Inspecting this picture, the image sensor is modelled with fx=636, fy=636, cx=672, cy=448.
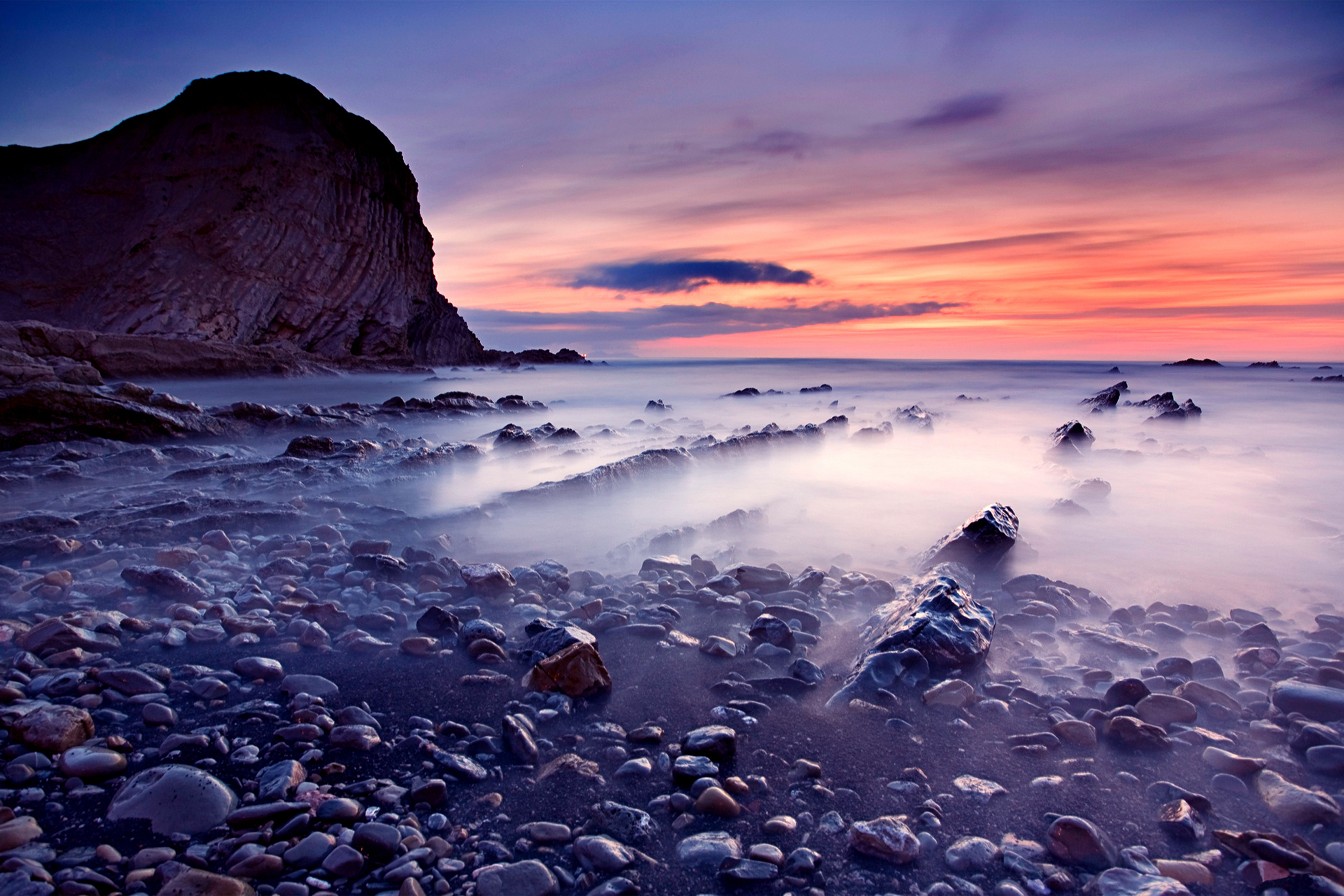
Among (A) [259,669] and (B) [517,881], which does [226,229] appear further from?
(B) [517,881]

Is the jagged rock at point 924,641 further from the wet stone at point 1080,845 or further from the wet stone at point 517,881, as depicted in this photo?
the wet stone at point 517,881

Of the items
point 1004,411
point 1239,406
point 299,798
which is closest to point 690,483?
point 299,798

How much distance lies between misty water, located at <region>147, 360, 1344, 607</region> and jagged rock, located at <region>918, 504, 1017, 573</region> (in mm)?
213

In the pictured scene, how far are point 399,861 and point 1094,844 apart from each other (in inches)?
71.8

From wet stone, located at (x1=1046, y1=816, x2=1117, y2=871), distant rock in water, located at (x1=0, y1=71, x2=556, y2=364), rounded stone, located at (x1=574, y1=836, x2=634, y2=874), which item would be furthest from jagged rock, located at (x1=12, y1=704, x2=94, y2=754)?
distant rock in water, located at (x1=0, y1=71, x2=556, y2=364)

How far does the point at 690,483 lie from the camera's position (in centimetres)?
668

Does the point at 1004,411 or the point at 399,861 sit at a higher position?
the point at 1004,411

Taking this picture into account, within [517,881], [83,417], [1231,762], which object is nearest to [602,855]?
[517,881]

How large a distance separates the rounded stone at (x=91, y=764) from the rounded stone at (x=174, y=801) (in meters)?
0.11

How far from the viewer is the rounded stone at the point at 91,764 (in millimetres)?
1845

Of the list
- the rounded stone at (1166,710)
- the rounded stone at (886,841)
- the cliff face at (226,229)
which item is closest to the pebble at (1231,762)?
the rounded stone at (1166,710)

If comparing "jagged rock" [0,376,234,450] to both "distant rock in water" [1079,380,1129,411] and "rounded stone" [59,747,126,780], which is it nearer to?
"rounded stone" [59,747,126,780]

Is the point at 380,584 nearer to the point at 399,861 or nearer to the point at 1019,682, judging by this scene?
the point at 399,861

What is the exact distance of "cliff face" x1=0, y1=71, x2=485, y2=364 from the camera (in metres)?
26.5
